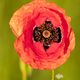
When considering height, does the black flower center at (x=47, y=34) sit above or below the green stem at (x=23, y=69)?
above

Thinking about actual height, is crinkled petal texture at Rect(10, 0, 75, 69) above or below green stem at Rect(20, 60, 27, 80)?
above

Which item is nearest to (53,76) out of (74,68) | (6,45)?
(74,68)

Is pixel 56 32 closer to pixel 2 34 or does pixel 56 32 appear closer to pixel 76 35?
pixel 76 35

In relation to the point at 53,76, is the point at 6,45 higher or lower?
higher

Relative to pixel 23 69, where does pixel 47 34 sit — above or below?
above
